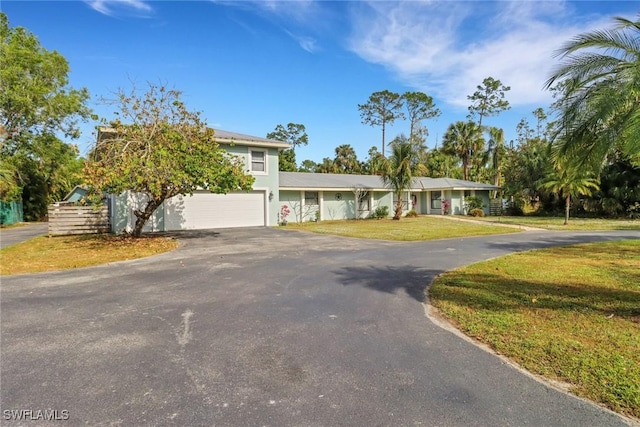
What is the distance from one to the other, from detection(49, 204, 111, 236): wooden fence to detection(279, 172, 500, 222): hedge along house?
10.1 m

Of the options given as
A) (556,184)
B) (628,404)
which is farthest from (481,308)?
(556,184)

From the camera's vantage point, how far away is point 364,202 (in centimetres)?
2784

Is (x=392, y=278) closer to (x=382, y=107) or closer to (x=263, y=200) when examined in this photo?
(x=263, y=200)

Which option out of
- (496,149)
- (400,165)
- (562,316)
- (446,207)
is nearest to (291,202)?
(400,165)

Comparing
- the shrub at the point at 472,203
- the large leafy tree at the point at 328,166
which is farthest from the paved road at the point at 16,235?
the large leafy tree at the point at 328,166

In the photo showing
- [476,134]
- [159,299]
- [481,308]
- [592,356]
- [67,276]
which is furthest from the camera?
[476,134]

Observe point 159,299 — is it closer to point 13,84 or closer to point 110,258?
point 110,258

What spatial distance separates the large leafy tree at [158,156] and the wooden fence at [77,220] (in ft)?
12.7

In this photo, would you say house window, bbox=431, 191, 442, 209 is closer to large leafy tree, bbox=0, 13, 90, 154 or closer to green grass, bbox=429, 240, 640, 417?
green grass, bbox=429, 240, 640, 417

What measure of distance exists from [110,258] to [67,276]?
2350mm

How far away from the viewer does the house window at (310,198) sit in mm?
24948

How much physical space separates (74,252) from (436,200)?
29.0 metres

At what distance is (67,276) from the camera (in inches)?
316

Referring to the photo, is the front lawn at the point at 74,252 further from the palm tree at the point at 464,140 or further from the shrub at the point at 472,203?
the palm tree at the point at 464,140
